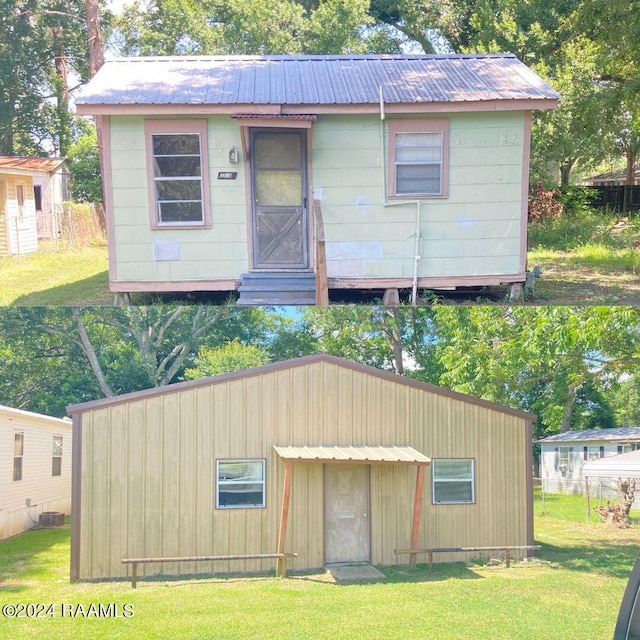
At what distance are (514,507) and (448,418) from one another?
931mm

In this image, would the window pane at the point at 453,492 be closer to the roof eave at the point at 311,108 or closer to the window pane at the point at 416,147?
the window pane at the point at 416,147

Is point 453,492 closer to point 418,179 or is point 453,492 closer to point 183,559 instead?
point 183,559

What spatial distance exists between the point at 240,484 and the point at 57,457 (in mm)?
2038

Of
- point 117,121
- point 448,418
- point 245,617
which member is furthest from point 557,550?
point 117,121

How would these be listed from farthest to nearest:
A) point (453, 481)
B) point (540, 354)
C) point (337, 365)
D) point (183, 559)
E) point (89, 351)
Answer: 1. point (540, 354)
2. point (89, 351)
3. point (453, 481)
4. point (337, 365)
5. point (183, 559)

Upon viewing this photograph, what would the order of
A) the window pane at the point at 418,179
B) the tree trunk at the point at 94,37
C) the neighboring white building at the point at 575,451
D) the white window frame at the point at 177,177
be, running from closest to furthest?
the neighboring white building at the point at 575,451, the white window frame at the point at 177,177, the window pane at the point at 418,179, the tree trunk at the point at 94,37

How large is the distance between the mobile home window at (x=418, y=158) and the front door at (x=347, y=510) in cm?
270

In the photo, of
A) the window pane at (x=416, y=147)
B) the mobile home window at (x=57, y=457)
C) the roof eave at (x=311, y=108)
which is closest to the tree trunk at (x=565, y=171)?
the roof eave at (x=311, y=108)

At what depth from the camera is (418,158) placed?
8164mm

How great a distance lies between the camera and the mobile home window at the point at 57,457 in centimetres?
789

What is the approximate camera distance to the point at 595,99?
923cm

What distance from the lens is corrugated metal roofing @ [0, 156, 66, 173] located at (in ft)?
33.3

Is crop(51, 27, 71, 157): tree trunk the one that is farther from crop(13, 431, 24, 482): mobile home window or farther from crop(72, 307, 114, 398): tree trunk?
crop(13, 431, 24, 482): mobile home window

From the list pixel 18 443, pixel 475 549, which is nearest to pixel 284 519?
pixel 475 549
